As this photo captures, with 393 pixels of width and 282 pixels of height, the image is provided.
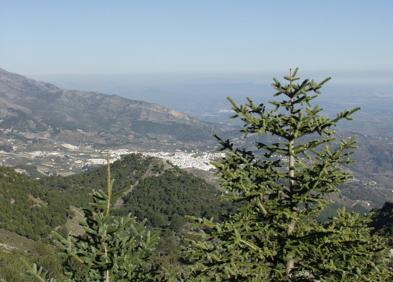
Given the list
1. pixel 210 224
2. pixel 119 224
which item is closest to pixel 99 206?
pixel 119 224

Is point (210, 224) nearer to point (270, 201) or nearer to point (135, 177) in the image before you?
point (270, 201)

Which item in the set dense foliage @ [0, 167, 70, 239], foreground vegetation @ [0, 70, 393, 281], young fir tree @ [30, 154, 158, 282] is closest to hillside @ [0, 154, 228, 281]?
dense foliage @ [0, 167, 70, 239]

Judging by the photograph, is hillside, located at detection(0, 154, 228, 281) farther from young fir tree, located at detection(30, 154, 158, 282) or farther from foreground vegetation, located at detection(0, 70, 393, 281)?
young fir tree, located at detection(30, 154, 158, 282)

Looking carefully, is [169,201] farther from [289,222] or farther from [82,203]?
[289,222]

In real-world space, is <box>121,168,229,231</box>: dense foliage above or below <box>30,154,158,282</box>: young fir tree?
below

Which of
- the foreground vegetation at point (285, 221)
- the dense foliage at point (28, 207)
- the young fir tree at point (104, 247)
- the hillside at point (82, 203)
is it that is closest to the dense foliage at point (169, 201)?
the hillside at point (82, 203)

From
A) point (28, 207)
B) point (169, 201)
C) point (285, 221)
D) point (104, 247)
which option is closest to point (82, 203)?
point (28, 207)
